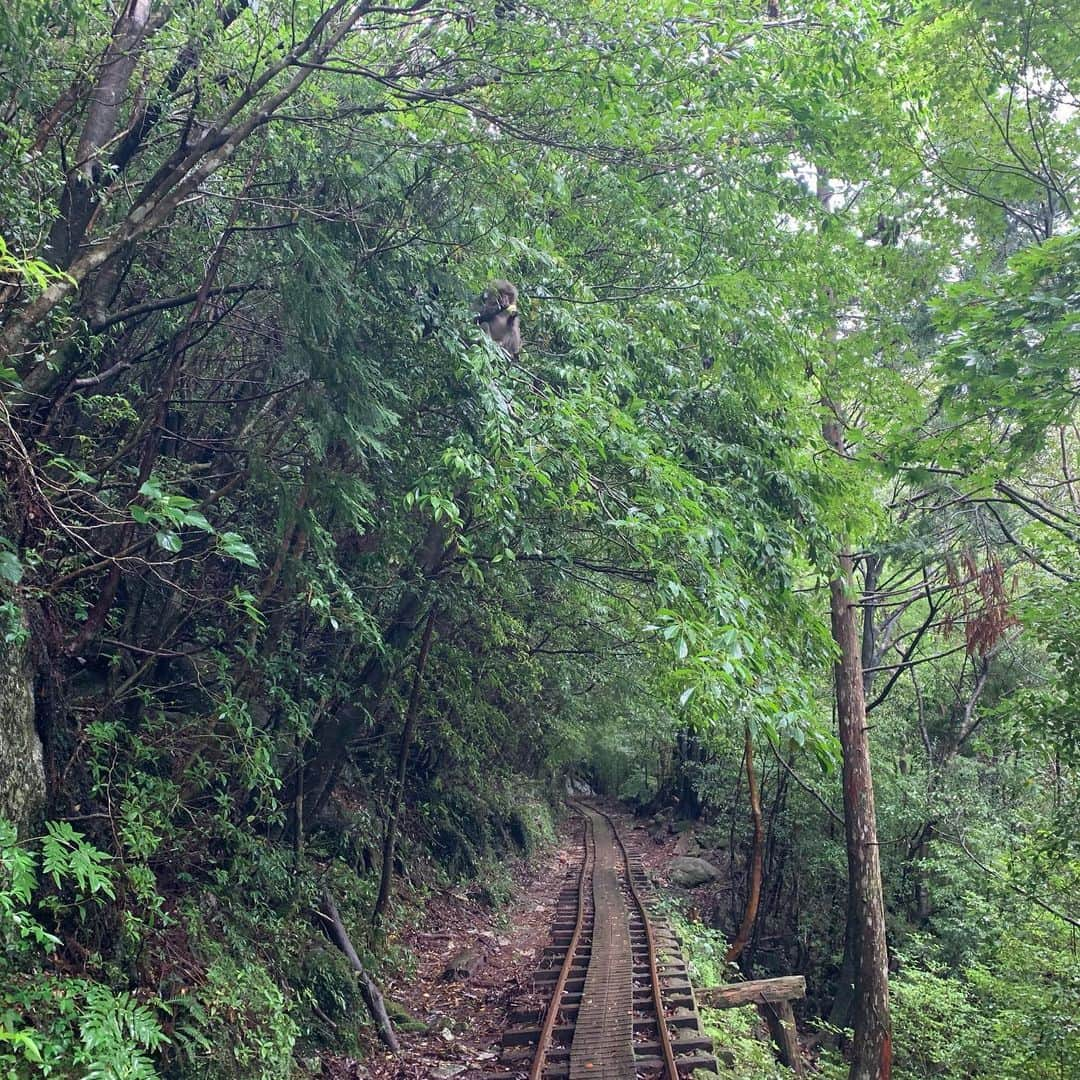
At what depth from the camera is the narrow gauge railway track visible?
6645 mm

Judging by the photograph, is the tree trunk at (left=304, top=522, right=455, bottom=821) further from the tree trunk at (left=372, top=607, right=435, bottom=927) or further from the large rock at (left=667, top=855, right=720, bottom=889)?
the large rock at (left=667, top=855, right=720, bottom=889)

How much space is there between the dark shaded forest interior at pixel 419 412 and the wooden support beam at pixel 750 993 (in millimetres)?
543

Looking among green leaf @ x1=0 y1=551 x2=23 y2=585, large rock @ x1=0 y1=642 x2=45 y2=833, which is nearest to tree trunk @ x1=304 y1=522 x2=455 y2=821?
large rock @ x1=0 y1=642 x2=45 y2=833

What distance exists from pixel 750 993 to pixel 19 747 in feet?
31.2

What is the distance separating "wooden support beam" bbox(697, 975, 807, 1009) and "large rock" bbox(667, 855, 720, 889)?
921 centimetres

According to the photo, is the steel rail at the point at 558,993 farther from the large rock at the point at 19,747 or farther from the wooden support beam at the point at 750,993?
the large rock at the point at 19,747

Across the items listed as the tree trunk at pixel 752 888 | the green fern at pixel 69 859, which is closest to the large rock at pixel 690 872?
the tree trunk at pixel 752 888

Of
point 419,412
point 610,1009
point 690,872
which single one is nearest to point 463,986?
point 610,1009

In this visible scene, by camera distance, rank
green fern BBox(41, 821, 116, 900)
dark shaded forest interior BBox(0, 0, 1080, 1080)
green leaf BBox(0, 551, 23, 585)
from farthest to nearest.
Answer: dark shaded forest interior BBox(0, 0, 1080, 1080) < green fern BBox(41, 821, 116, 900) < green leaf BBox(0, 551, 23, 585)

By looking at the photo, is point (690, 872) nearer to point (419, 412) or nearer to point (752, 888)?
point (752, 888)

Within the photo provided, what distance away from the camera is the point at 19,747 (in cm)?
434

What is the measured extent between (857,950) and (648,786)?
29055mm

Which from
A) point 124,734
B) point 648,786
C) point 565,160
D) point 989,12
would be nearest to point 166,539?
point 124,734

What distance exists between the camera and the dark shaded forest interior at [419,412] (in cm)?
447
